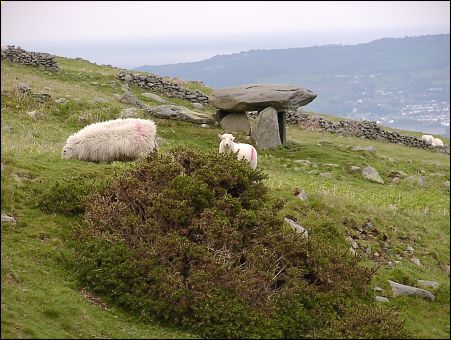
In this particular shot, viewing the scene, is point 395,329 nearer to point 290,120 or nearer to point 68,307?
point 68,307

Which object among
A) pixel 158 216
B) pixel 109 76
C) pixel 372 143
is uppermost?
pixel 109 76

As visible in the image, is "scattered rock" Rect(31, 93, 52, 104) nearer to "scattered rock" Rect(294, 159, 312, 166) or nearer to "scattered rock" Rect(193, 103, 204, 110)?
"scattered rock" Rect(193, 103, 204, 110)

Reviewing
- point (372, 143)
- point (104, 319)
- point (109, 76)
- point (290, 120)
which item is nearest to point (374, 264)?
point (104, 319)

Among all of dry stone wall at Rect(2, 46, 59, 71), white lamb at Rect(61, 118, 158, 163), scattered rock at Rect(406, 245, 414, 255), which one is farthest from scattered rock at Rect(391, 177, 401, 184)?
dry stone wall at Rect(2, 46, 59, 71)

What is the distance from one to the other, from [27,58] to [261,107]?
60.5ft

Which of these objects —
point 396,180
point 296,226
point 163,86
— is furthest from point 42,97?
point 396,180

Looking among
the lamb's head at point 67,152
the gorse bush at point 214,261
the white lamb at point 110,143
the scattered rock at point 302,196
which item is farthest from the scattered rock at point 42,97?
the scattered rock at point 302,196

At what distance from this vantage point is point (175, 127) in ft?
86.8

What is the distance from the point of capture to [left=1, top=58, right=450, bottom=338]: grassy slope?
28.9 ft

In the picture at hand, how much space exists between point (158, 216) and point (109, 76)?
2989cm

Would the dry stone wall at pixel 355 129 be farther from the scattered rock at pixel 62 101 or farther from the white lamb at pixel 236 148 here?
the white lamb at pixel 236 148

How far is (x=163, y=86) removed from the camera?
3809 centimetres

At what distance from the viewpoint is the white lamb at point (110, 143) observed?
16.7 m

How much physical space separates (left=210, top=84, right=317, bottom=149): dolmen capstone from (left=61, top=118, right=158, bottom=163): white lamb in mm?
10116
